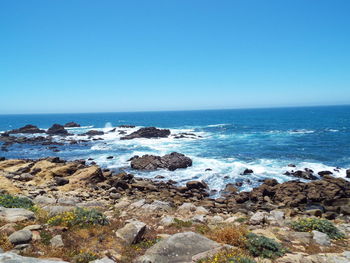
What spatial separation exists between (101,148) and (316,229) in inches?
1607

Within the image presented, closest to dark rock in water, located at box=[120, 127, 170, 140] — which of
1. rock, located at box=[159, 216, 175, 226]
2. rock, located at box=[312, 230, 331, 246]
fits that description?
rock, located at box=[159, 216, 175, 226]

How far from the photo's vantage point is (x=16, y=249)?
19.9ft

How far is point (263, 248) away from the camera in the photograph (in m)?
6.80

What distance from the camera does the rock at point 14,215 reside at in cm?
784

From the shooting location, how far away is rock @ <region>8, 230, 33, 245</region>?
630 centimetres

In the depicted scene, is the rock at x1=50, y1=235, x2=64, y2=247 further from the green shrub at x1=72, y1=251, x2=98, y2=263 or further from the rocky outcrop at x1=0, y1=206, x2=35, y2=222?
the rocky outcrop at x1=0, y1=206, x2=35, y2=222

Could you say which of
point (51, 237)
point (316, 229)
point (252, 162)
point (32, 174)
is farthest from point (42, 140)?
point (316, 229)

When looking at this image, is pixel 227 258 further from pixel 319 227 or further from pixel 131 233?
pixel 319 227

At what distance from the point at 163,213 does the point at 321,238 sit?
6963 millimetres

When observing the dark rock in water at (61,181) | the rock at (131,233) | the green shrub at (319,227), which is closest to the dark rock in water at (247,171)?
the green shrub at (319,227)

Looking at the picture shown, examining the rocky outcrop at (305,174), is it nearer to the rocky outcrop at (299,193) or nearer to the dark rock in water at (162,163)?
the rocky outcrop at (299,193)

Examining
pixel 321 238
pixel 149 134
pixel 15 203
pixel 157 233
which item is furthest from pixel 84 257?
pixel 149 134

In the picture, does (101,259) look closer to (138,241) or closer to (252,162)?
(138,241)

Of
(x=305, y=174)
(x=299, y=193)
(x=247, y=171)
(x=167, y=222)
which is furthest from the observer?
(x=247, y=171)
